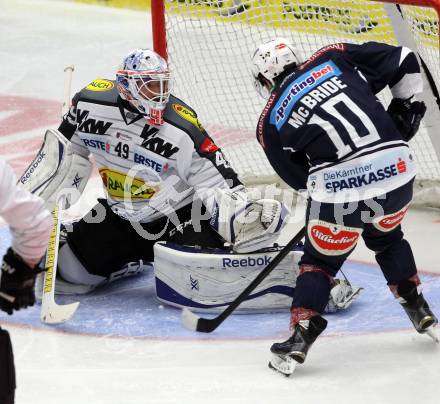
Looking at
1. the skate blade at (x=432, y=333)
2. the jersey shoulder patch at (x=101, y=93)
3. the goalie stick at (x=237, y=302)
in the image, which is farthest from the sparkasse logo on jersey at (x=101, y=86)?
the skate blade at (x=432, y=333)

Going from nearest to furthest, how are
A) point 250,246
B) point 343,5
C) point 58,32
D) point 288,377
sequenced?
point 288,377 < point 250,246 < point 343,5 < point 58,32

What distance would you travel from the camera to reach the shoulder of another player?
393cm

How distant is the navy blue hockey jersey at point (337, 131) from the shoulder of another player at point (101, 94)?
29.0 inches

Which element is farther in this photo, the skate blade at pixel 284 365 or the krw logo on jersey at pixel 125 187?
the krw logo on jersey at pixel 125 187

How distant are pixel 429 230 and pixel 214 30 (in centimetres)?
150

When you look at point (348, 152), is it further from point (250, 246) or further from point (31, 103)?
point (31, 103)

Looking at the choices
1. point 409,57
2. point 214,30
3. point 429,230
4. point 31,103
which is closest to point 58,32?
point 31,103

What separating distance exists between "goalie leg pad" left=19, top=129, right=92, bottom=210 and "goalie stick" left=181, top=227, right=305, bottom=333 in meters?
0.77

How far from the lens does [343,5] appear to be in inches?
203

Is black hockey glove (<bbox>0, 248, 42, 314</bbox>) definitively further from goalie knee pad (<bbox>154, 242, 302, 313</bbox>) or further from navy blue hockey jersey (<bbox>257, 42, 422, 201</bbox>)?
goalie knee pad (<bbox>154, 242, 302, 313</bbox>)

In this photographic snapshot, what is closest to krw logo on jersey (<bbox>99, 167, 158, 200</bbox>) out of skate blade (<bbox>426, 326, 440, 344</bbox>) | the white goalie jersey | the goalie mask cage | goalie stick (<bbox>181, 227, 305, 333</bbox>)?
the white goalie jersey

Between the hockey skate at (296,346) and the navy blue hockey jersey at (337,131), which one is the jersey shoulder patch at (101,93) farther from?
the hockey skate at (296,346)

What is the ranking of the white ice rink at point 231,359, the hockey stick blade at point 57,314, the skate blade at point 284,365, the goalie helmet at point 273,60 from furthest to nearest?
the hockey stick blade at point 57,314 < the goalie helmet at point 273,60 < the skate blade at point 284,365 < the white ice rink at point 231,359

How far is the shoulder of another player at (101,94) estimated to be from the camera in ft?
Answer: 12.9
